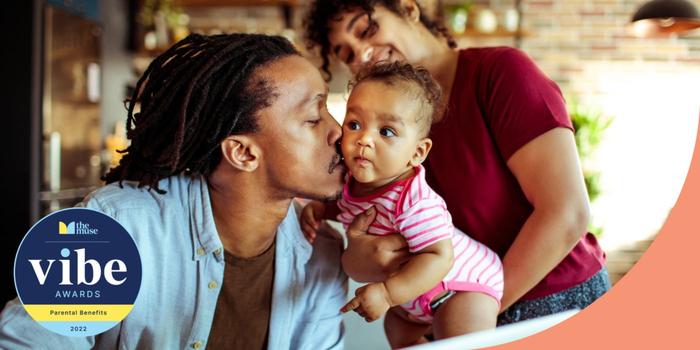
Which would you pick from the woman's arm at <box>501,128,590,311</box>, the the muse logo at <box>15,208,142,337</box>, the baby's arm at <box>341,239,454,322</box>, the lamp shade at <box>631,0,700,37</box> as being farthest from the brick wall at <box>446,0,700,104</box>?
the the muse logo at <box>15,208,142,337</box>

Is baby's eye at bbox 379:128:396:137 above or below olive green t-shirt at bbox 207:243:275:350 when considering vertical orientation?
above

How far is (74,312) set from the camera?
1.98ft

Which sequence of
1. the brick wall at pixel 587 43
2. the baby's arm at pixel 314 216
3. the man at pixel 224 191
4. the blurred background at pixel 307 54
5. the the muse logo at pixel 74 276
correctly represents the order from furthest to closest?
the brick wall at pixel 587 43 < the blurred background at pixel 307 54 < the baby's arm at pixel 314 216 < the man at pixel 224 191 < the the muse logo at pixel 74 276

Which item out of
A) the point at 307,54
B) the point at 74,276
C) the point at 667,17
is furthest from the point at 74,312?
the point at 667,17

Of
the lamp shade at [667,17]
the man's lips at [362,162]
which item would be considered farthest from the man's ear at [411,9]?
the lamp shade at [667,17]

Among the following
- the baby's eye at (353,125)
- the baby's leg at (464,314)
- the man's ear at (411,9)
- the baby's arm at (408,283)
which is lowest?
the baby's leg at (464,314)

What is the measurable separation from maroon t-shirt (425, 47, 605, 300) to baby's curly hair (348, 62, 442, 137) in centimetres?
4

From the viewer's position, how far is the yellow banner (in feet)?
1.97

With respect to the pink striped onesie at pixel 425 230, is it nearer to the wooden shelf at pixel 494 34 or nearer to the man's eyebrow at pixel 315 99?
the man's eyebrow at pixel 315 99

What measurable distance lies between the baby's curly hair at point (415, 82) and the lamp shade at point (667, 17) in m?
1.16

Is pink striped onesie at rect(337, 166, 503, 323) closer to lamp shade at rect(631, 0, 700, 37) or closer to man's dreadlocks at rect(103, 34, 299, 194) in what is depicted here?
man's dreadlocks at rect(103, 34, 299, 194)

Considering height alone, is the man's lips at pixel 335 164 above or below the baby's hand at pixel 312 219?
above

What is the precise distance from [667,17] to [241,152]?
1269 mm

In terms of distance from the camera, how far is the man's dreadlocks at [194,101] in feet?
2.33
